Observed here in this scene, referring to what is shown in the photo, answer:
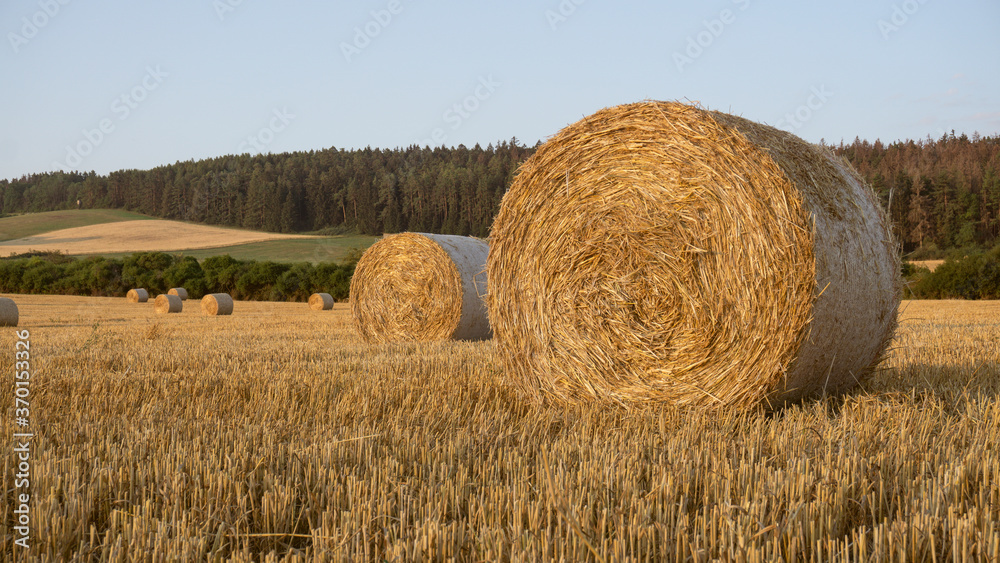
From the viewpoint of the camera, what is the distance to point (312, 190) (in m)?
66.0

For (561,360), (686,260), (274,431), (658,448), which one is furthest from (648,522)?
(561,360)

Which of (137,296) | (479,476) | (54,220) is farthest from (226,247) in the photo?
(479,476)

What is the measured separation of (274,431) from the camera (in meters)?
3.42

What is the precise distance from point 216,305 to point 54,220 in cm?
5871

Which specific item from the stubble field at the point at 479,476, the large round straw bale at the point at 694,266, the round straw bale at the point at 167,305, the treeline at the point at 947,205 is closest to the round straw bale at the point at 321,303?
the round straw bale at the point at 167,305

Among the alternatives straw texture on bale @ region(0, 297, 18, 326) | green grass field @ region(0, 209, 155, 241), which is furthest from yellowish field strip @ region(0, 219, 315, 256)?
straw texture on bale @ region(0, 297, 18, 326)

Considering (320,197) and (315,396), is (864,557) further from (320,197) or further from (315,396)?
(320,197)

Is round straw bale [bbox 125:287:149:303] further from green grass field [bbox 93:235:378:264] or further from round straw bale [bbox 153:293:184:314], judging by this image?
green grass field [bbox 93:235:378:264]

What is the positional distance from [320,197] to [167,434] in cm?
6427

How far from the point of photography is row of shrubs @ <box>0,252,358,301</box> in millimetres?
27391

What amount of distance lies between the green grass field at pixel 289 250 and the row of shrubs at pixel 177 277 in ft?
39.5

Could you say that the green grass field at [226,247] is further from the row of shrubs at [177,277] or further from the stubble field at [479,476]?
the stubble field at [479,476]

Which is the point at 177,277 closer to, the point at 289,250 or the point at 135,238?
the point at 289,250

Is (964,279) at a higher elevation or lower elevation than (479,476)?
higher
